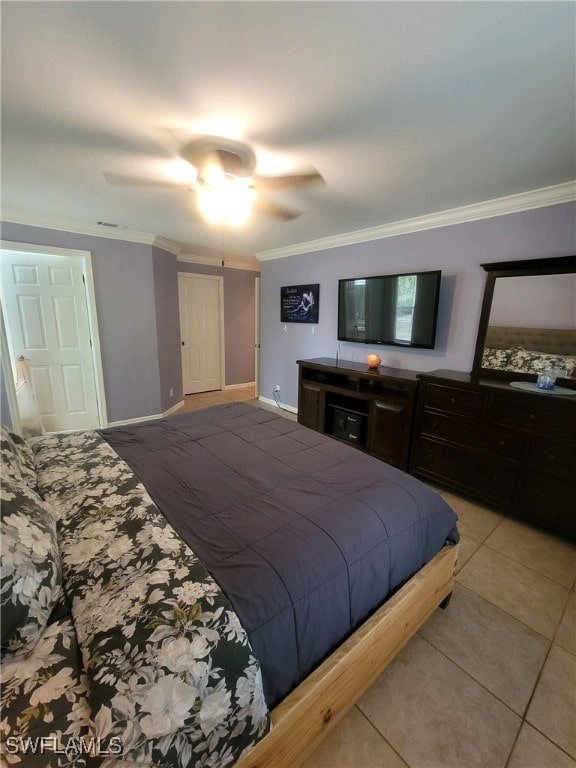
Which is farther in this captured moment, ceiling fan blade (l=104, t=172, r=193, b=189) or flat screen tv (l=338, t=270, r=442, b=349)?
flat screen tv (l=338, t=270, r=442, b=349)

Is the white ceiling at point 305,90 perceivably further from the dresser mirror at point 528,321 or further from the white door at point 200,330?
the white door at point 200,330

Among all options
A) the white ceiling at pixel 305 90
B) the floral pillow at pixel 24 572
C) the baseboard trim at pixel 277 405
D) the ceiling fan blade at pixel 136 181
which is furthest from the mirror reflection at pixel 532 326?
the floral pillow at pixel 24 572

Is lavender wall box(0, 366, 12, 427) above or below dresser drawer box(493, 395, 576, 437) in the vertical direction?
below

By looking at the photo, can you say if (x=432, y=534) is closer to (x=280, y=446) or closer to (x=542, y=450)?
(x=280, y=446)

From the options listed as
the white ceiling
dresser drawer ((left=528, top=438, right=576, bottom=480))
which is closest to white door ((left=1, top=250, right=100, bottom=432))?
the white ceiling

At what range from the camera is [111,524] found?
1131mm

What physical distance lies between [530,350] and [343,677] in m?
2.50

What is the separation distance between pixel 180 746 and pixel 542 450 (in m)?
2.45

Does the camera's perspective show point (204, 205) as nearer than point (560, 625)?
No

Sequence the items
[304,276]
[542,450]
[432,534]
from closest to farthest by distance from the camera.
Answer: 1. [432,534]
2. [542,450]
3. [304,276]

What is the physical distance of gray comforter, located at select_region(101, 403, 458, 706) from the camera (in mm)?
936

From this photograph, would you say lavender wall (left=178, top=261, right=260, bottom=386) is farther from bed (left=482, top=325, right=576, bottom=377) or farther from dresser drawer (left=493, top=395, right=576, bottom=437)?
dresser drawer (left=493, top=395, right=576, bottom=437)

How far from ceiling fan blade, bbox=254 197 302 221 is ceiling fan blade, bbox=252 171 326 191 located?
1.05ft

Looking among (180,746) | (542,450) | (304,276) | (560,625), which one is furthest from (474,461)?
(304,276)
